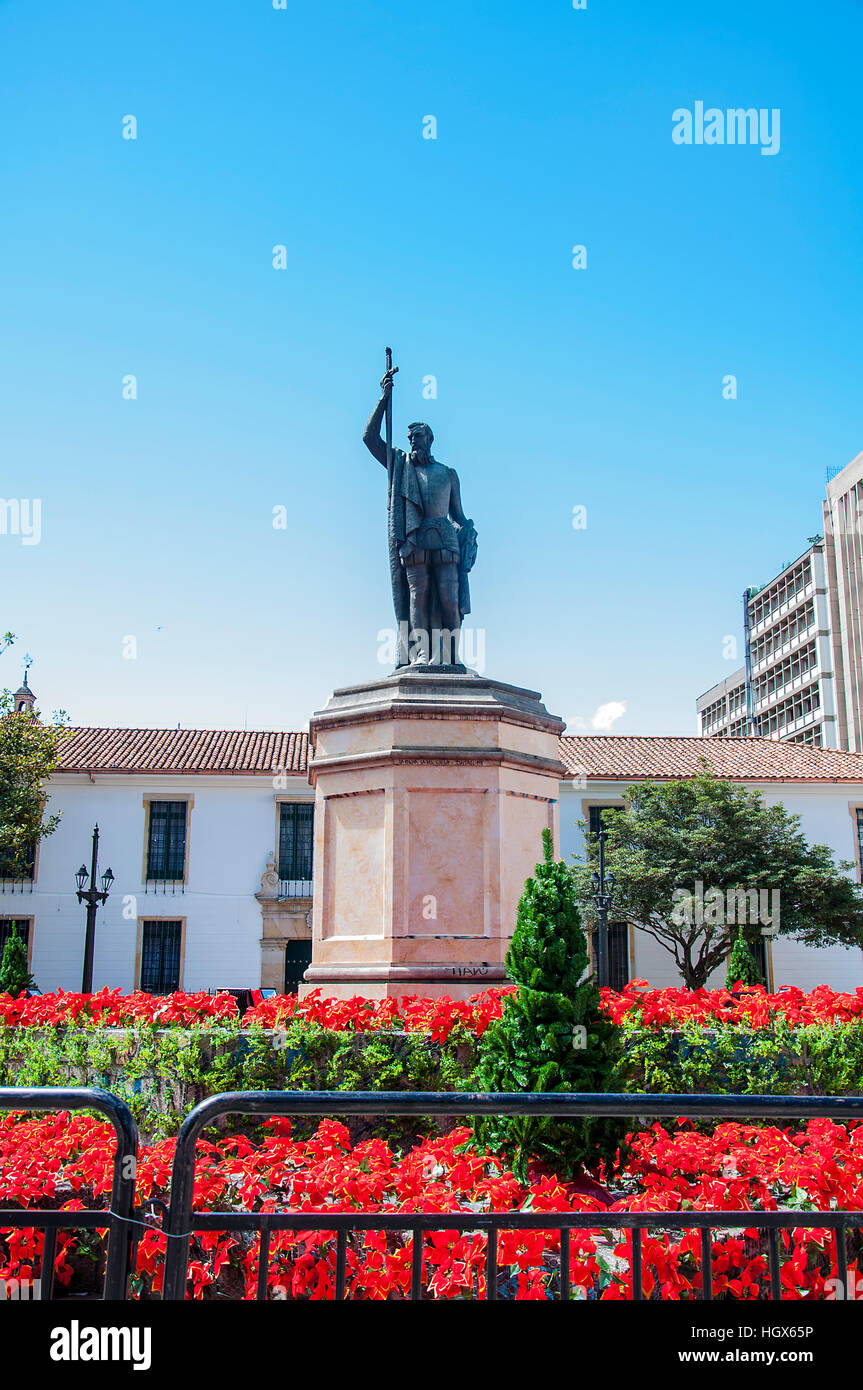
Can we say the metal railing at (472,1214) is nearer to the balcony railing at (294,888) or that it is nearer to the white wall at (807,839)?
the white wall at (807,839)

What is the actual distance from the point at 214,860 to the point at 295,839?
240 cm

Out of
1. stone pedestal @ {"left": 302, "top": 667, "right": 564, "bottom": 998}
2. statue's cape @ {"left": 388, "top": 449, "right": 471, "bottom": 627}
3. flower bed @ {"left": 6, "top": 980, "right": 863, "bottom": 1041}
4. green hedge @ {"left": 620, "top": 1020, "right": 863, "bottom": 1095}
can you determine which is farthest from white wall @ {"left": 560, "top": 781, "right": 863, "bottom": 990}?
green hedge @ {"left": 620, "top": 1020, "right": 863, "bottom": 1095}

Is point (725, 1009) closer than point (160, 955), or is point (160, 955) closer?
point (725, 1009)

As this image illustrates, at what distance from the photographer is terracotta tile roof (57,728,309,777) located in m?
31.1

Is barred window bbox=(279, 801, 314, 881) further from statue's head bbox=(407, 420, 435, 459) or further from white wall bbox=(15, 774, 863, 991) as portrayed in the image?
statue's head bbox=(407, 420, 435, 459)

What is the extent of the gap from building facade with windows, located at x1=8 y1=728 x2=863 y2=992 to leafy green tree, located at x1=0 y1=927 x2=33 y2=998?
12.3 feet

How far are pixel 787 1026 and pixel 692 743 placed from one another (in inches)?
1187

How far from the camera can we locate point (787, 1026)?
5.80m

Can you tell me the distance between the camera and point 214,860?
30.9m

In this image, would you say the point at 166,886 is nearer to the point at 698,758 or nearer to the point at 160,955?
the point at 160,955

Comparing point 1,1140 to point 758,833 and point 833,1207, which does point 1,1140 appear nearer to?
point 833,1207

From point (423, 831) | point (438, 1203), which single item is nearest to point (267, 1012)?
point (423, 831)

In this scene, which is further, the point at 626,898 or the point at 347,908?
the point at 626,898
